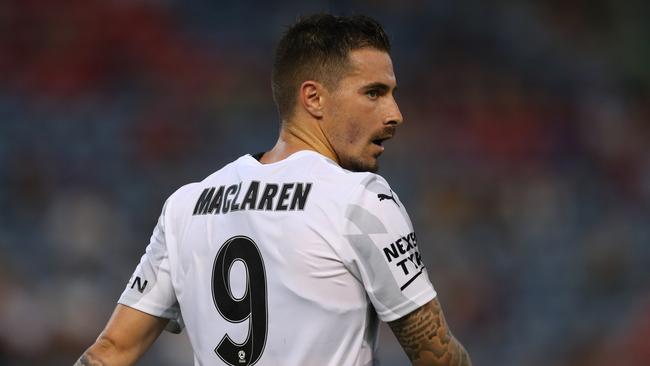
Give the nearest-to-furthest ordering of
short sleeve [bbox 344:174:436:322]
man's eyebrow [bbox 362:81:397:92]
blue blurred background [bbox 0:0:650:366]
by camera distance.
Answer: short sleeve [bbox 344:174:436:322], man's eyebrow [bbox 362:81:397:92], blue blurred background [bbox 0:0:650:366]

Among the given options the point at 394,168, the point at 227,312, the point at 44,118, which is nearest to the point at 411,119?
the point at 394,168

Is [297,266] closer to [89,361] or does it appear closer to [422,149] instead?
[89,361]

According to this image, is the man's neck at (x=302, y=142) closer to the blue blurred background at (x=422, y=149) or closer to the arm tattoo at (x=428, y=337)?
the arm tattoo at (x=428, y=337)

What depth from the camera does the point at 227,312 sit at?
3.05 metres

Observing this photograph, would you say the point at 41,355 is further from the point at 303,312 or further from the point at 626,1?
the point at 626,1

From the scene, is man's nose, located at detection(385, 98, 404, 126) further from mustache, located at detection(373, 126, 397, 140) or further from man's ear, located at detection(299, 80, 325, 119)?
man's ear, located at detection(299, 80, 325, 119)

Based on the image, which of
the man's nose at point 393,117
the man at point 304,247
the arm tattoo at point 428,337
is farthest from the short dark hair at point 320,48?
the arm tattoo at point 428,337

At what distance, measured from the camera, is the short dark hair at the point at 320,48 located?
10.4 ft

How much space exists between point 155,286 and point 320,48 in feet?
3.00

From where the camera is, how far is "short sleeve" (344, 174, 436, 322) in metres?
2.85

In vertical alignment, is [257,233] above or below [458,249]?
above

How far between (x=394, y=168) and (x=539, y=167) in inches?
55.1

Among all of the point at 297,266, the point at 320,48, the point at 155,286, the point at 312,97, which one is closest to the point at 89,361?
the point at 155,286

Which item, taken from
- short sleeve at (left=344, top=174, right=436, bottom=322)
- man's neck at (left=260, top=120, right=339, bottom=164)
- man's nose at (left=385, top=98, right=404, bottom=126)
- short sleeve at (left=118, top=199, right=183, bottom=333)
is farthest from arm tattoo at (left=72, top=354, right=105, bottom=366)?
man's nose at (left=385, top=98, right=404, bottom=126)
